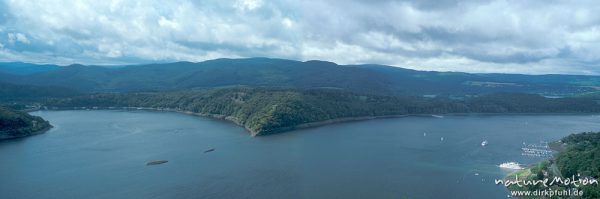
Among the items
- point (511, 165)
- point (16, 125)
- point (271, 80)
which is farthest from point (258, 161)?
point (271, 80)

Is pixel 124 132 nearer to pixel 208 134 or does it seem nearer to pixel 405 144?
pixel 208 134

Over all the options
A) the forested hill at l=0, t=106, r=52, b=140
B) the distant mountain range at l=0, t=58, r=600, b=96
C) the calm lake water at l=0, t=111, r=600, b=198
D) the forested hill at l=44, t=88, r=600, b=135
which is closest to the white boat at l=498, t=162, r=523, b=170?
the calm lake water at l=0, t=111, r=600, b=198

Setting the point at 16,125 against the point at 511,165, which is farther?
the point at 16,125

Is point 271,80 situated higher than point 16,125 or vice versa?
point 271,80

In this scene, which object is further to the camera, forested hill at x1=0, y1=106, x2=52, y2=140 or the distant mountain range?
the distant mountain range

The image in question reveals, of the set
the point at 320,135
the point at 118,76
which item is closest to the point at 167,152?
the point at 320,135

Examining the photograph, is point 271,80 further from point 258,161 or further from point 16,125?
point 258,161

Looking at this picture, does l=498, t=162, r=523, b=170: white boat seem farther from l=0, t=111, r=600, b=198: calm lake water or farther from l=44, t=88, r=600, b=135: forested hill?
l=44, t=88, r=600, b=135: forested hill
